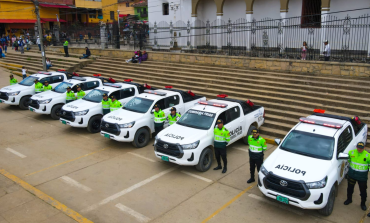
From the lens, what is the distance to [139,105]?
11.1 metres

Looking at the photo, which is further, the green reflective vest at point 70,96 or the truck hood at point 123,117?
the green reflective vest at point 70,96

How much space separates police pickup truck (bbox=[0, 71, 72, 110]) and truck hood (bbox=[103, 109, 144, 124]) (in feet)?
22.2

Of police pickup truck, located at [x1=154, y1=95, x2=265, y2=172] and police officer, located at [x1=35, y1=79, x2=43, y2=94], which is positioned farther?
police officer, located at [x1=35, y1=79, x2=43, y2=94]

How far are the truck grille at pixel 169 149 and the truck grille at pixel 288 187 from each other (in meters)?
2.51

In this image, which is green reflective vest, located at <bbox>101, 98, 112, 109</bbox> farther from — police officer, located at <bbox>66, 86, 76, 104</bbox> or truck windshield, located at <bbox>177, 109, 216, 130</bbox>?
truck windshield, located at <bbox>177, 109, 216, 130</bbox>

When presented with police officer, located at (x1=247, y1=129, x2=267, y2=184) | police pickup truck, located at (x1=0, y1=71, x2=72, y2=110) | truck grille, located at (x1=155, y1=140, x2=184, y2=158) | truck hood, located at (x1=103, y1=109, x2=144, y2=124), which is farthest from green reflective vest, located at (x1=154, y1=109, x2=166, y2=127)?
police pickup truck, located at (x1=0, y1=71, x2=72, y2=110)

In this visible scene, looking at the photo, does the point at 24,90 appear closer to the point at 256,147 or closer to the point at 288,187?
the point at 256,147

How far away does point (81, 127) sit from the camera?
490 inches

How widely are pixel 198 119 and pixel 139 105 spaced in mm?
2726

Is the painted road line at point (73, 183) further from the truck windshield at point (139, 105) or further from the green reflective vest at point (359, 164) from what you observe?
the green reflective vest at point (359, 164)

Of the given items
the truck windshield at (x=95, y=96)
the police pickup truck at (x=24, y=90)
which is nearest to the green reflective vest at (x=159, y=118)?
the truck windshield at (x=95, y=96)

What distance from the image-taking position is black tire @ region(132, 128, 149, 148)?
10.5 m

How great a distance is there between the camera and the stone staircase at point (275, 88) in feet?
38.2

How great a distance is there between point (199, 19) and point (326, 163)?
2078 cm
